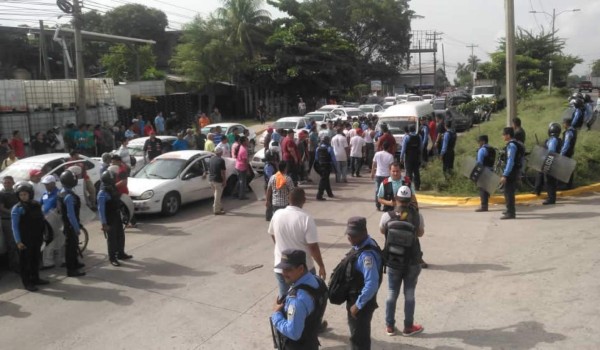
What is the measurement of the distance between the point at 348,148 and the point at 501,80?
1060 inches

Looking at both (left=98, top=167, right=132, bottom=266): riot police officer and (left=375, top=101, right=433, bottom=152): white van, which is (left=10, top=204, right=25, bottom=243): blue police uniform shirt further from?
(left=375, top=101, right=433, bottom=152): white van

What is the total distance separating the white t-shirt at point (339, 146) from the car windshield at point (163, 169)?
4543 mm

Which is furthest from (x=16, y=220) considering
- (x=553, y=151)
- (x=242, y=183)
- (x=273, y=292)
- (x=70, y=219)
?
(x=553, y=151)

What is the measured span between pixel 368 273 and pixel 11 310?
17.6ft


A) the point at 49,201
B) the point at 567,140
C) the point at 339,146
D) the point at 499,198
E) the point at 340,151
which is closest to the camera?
the point at 49,201

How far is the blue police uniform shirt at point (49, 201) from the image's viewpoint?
870 centimetres

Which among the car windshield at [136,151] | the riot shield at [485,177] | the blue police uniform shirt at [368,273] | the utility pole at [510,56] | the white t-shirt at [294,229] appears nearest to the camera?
the blue police uniform shirt at [368,273]

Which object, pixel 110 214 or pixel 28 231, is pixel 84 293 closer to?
pixel 28 231

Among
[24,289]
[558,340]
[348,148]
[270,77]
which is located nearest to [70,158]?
[24,289]

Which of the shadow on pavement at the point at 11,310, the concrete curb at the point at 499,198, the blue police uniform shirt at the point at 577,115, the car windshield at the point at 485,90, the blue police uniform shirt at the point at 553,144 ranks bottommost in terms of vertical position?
the shadow on pavement at the point at 11,310

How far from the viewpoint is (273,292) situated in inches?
303

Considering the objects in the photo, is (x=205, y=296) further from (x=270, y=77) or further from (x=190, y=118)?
(x=270, y=77)

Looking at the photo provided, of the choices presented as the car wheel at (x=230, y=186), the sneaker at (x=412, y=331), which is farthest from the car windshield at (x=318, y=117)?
the sneaker at (x=412, y=331)

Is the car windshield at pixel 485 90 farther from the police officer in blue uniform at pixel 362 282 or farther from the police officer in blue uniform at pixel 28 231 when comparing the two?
the police officer in blue uniform at pixel 362 282
